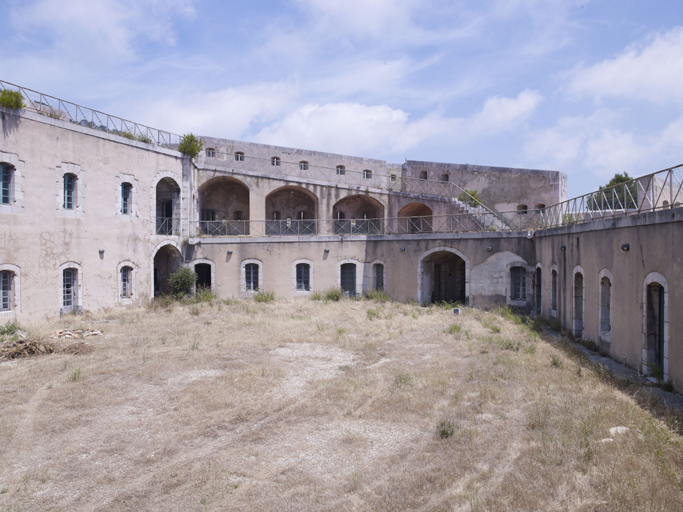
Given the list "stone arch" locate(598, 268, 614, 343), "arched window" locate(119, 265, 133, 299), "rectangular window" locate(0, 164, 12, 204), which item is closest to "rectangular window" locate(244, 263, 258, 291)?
"arched window" locate(119, 265, 133, 299)

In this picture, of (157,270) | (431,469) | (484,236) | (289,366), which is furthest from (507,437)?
(157,270)

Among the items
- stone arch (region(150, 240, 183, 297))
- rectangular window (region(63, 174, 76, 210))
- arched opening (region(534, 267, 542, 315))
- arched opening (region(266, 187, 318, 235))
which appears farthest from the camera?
arched opening (region(266, 187, 318, 235))

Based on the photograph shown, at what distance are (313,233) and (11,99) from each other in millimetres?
12328

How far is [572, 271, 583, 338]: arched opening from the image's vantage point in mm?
12414

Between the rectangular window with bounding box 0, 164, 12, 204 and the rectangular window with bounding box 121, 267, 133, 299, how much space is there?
459cm

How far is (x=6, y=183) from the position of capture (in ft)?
44.3

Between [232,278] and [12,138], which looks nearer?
[12,138]

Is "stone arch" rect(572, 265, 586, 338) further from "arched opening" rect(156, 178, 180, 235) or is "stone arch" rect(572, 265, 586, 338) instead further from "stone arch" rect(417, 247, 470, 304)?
"arched opening" rect(156, 178, 180, 235)

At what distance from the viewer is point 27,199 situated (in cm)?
1387

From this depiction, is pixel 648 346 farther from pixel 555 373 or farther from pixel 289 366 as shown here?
pixel 289 366

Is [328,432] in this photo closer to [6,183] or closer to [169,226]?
[6,183]

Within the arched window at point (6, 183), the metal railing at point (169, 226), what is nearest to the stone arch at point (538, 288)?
the metal railing at point (169, 226)

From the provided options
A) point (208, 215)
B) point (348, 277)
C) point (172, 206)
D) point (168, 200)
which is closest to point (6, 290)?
point (172, 206)

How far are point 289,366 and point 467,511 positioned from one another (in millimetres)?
6032
